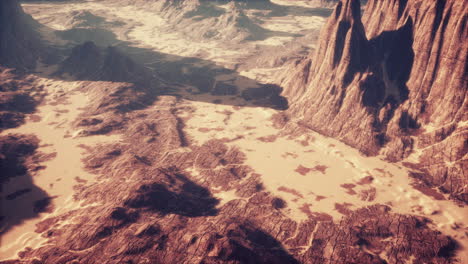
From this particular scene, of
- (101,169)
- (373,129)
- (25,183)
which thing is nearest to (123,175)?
(101,169)

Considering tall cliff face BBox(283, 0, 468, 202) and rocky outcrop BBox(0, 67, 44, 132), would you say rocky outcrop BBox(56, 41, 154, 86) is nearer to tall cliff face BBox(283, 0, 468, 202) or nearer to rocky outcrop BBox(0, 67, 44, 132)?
rocky outcrop BBox(0, 67, 44, 132)

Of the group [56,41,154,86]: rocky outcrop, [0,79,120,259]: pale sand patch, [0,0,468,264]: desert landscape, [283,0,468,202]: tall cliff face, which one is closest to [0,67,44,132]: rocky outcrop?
[0,0,468,264]: desert landscape

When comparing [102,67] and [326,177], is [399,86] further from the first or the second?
[102,67]

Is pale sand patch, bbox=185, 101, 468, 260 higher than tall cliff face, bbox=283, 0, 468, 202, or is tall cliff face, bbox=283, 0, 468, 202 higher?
tall cliff face, bbox=283, 0, 468, 202

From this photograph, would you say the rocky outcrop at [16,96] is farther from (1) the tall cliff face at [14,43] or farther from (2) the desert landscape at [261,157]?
(1) the tall cliff face at [14,43]

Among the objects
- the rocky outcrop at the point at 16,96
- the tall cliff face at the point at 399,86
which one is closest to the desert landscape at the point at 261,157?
→ the tall cliff face at the point at 399,86

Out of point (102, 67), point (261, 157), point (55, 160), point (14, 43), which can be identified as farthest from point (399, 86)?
point (14, 43)

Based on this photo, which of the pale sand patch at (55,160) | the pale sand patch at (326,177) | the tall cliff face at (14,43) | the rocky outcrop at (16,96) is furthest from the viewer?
the tall cliff face at (14,43)
